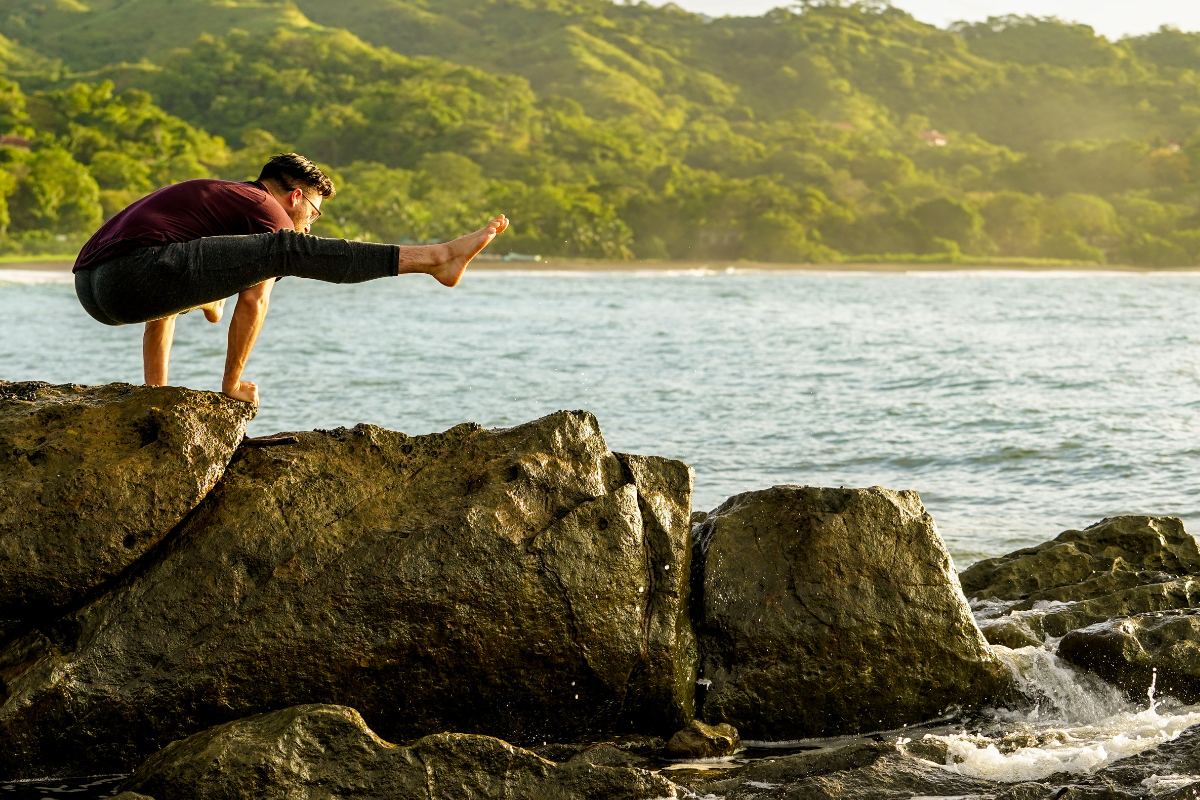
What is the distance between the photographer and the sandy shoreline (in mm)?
90500

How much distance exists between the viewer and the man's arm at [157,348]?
711 cm

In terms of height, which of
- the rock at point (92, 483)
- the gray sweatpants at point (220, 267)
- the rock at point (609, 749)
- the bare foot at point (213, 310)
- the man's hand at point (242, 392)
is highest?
the gray sweatpants at point (220, 267)

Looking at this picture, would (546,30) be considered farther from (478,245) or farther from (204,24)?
(478,245)

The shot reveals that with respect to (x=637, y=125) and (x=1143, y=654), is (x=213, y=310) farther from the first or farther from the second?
(x=637, y=125)

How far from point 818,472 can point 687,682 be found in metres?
10.0

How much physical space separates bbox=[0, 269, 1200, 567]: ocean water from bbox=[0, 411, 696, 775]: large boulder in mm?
5639

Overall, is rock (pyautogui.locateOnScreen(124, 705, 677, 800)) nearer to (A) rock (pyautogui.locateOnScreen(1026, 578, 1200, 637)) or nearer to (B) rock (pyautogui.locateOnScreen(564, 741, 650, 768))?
(B) rock (pyautogui.locateOnScreen(564, 741, 650, 768))

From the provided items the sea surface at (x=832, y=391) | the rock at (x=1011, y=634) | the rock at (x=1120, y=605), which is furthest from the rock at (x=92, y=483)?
the rock at (x=1120, y=605)

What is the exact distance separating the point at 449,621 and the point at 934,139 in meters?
157

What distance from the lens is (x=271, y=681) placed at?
19.5 ft

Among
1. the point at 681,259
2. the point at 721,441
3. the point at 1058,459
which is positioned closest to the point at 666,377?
the point at 721,441

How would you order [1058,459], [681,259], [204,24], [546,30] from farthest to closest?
[546,30]
[204,24]
[681,259]
[1058,459]

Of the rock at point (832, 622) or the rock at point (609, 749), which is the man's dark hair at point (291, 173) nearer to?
the rock at point (832, 622)

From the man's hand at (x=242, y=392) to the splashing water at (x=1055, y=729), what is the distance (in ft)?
11.4
